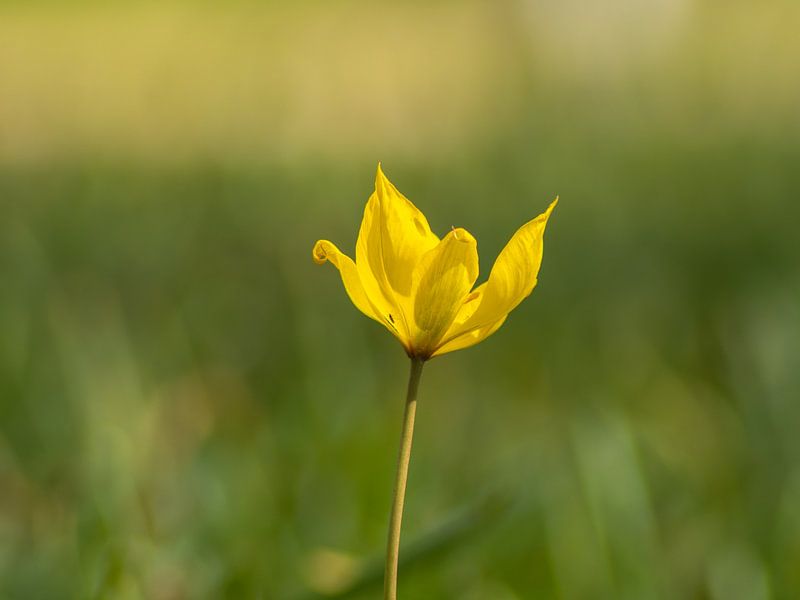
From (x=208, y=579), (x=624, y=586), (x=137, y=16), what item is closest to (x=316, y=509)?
(x=208, y=579)

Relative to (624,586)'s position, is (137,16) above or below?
above

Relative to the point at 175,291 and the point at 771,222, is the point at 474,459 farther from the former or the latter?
the point at 771,222

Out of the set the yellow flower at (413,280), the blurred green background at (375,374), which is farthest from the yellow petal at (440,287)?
the blurred green background at (375,374)

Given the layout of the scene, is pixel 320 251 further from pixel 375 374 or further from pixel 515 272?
pixel 375 374

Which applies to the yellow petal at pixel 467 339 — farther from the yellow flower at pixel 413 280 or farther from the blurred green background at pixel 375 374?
the blurred green background at pixel 375 374

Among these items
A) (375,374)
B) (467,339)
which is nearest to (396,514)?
(467,339)

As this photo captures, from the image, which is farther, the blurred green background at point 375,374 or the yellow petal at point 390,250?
the blurred green background at point 375,374
